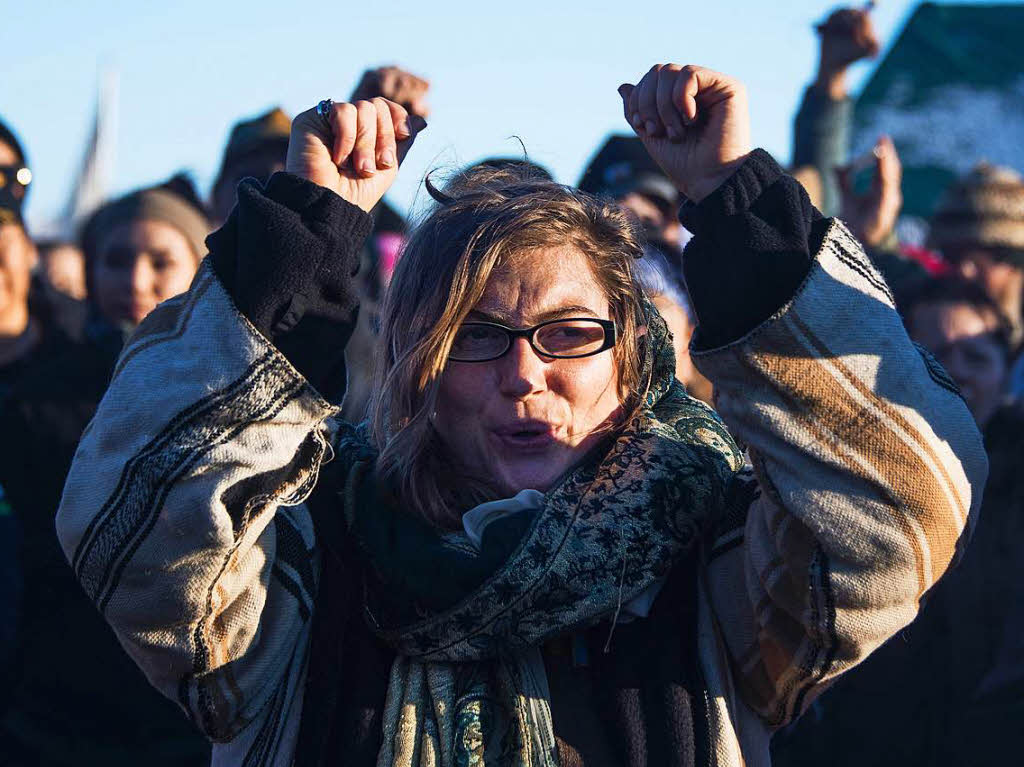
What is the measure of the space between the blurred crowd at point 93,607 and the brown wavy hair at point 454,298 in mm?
261

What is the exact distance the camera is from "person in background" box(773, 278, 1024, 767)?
133 inches

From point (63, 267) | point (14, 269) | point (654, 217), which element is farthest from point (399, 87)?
point (63, 267)

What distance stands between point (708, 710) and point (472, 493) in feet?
1.66

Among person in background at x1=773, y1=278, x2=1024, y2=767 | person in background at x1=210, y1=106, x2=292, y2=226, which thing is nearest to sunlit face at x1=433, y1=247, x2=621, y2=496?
person in background at x1=773, y1=278, x2=1024, y2=767

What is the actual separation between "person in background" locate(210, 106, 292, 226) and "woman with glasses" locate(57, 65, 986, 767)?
8.54ft

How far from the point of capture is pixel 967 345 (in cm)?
412

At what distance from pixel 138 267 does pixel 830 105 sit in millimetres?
2914

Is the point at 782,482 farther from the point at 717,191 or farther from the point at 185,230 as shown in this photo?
the point at 185,230

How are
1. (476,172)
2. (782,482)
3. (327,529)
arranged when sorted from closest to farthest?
(782,482) → (327,529) → (476,172)

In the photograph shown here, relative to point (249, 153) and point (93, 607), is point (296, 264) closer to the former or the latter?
point (93, 607)

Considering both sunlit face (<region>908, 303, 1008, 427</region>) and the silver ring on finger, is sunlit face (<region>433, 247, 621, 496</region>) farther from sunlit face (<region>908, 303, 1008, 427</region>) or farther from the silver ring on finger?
sunlit face (<region>908, 303, 1008, 427</region>)

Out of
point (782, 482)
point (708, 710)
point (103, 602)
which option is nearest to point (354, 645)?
point (103, 602)

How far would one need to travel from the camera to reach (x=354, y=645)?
2.15 meters

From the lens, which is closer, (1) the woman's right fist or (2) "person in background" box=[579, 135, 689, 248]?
(1) the woman's right fist
